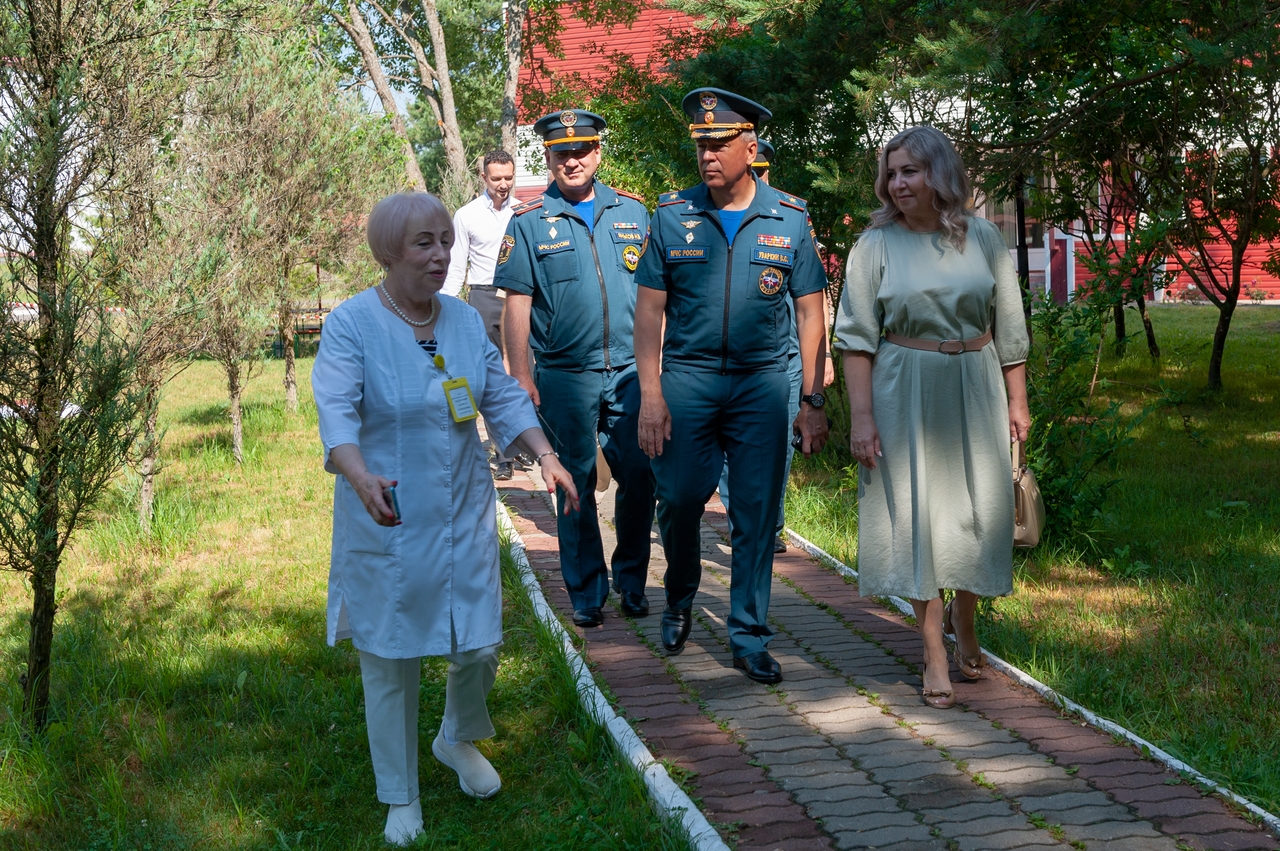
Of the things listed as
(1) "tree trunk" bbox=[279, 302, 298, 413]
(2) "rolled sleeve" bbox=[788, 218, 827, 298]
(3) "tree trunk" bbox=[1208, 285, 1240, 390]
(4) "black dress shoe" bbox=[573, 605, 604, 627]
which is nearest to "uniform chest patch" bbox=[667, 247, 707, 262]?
(2) "rolled sleeve" bbox=[788, 218, 827, 298]

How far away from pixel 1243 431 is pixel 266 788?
9606mm

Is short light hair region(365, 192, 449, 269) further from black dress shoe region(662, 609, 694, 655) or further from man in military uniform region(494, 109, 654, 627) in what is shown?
black dress shoe region(662, 609, 694, 655)

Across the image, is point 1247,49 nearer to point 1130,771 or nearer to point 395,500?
point 1130,771

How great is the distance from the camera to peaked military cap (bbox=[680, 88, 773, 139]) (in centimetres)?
492

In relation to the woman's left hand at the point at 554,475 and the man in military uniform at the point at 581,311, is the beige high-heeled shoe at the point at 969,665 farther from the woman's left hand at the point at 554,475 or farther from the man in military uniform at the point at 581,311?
the woman's left hand at the point at 554,475

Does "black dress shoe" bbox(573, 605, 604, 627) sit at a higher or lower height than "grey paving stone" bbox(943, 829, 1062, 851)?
higher

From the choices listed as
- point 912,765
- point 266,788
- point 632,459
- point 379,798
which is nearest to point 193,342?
point 632,459

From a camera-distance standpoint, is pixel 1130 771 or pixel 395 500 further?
pixel 1130 771

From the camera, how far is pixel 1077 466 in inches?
277

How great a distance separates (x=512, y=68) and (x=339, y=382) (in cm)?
2486

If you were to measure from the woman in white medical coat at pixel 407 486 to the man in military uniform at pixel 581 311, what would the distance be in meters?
1.84

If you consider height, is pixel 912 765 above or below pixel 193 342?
below

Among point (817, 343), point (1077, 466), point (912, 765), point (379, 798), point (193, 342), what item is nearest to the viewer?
point (379, 798)

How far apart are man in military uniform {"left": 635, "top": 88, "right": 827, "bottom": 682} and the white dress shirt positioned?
161 inches
